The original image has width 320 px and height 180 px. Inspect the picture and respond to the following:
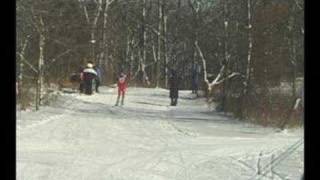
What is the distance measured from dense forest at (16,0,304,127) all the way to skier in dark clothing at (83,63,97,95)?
1556 millimetres

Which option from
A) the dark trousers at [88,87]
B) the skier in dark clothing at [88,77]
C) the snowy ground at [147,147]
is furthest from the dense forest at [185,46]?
the snowy ground at [147,147]

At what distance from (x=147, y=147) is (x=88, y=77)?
1855cm

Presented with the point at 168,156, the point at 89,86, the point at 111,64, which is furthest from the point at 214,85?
the point at 168,156

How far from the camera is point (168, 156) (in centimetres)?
1425

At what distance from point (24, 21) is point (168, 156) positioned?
14599mm

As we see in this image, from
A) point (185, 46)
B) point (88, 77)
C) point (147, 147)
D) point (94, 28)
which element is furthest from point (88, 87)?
point (185, 46)

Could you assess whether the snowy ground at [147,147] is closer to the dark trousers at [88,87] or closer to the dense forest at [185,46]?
the dense forest at [185,46]

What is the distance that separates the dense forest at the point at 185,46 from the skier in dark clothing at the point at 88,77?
5.10ft

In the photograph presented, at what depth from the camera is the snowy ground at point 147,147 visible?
1252 cm

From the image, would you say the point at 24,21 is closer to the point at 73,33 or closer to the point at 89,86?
the point at 89,86

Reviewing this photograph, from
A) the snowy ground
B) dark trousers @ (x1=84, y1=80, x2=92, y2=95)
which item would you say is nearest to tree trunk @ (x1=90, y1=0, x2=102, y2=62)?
dark trousers @ (x1=84, y1=80, x2=92, y2=95)

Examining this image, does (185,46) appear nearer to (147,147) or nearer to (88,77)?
(88,77)

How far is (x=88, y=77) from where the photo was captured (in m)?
34.0
